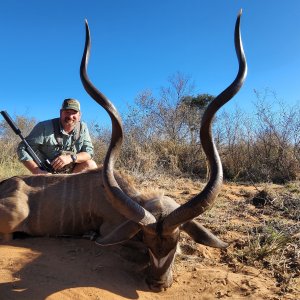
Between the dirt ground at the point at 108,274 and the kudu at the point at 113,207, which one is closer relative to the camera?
the dirt ground at the point at 108,274

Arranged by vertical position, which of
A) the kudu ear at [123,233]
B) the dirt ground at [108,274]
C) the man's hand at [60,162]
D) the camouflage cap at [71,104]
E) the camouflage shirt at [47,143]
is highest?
the camouflage cap at [71,104]

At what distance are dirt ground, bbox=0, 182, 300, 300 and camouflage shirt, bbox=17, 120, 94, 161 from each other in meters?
1.47

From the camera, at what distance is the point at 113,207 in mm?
3445

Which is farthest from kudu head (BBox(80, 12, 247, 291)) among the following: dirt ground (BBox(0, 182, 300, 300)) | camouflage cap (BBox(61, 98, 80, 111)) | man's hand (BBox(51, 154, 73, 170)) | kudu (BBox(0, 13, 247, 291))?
camouflage cap (BBox(61, 98, 80, 111))

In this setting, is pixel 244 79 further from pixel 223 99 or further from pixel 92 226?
pixel 92 226

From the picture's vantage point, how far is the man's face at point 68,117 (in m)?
4.70

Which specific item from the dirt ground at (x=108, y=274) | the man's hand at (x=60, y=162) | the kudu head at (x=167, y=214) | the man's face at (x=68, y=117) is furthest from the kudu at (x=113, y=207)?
the man's face at (x=68, y=117)

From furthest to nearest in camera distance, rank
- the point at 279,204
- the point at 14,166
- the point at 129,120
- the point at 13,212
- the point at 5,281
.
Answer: the point at 129,120, the point at 14,166, the point at 279,204, the point at 13,212, the point at 5,281

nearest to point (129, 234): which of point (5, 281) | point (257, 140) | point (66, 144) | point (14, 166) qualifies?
point (5, 281)

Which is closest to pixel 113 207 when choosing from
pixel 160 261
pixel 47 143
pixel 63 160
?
pixel 160 261

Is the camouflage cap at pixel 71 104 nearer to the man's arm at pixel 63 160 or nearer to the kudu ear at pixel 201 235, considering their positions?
the man's arm at pixel 63 160

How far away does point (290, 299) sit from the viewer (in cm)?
264

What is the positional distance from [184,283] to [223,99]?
4.17ft

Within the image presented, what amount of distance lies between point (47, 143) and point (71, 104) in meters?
0.52
